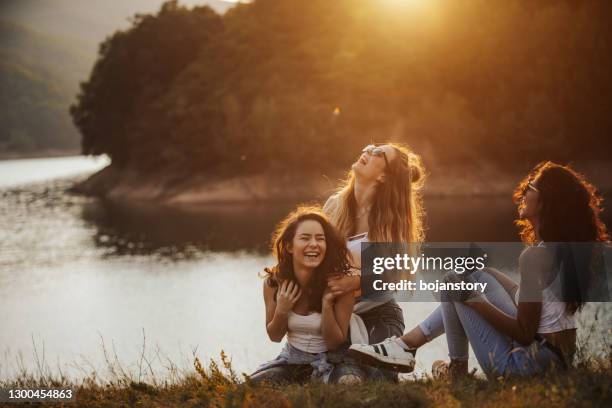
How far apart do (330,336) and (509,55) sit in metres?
37.1

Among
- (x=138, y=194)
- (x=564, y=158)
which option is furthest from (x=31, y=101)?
(x=564, y=158)

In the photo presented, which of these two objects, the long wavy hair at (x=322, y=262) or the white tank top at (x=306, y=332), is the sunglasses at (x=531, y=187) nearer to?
the long wavy hair at (x=322, y=262)

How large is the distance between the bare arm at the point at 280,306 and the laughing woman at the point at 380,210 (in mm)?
563

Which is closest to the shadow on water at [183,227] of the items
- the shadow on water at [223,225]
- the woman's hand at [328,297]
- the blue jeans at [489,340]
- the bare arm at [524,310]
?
the shadow on water at [223,225]

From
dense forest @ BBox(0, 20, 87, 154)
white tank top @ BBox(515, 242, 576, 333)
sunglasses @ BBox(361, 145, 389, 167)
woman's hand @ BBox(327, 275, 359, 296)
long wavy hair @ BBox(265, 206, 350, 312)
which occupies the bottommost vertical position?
Answer: white tank top @ BBox(515, 242, 576, 333)

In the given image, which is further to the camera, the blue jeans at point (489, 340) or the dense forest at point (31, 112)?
the dense forest at point (31, 112)

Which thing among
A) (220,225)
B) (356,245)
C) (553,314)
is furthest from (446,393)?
(220,225)

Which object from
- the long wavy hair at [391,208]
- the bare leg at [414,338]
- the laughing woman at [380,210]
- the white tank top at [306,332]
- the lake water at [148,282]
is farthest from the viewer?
the lake water at [148,282]

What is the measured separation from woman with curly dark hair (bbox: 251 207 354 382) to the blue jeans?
670 millimetres

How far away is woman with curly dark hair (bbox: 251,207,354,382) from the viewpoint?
4.47 meters

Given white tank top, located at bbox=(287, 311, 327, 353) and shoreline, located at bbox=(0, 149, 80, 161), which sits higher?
shoreline, located at bbox=(0, 149, 80, 161)

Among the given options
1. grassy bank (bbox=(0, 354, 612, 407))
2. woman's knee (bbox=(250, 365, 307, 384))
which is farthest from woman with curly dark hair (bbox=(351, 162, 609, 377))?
woman's knee (bbox=(250, 365, 307, 384))

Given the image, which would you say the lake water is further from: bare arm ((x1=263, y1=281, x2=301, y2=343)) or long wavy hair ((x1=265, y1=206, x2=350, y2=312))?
long wavy hair ((x1=265, y1=206, x2=350, y2=312))

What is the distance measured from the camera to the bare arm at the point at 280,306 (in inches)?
175
